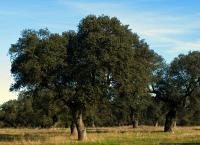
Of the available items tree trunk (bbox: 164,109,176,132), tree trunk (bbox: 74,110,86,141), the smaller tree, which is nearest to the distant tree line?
tree trunk (bbox: 74,110,86,141)

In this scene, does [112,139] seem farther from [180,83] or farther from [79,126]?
[180,83]

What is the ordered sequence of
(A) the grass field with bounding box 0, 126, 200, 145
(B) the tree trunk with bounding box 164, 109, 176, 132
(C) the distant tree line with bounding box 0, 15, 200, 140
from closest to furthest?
1. (A) the grass field with bounding box 0, 126, 200, 145
2. (C) the distant tree line with bounding box 0, 15, 200, 140
3. (B) the tree trunk with bounding box 164, 109, 176, 132

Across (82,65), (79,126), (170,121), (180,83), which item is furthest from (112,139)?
(180,83)

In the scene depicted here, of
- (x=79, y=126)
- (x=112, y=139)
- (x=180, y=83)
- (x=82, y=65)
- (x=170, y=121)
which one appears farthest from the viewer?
(x=180, y=83)

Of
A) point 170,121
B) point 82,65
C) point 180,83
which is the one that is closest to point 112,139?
point 82,65

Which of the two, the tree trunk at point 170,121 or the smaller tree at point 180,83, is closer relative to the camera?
the tree trunk at point 170,121

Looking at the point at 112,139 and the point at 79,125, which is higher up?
the point at 79,125

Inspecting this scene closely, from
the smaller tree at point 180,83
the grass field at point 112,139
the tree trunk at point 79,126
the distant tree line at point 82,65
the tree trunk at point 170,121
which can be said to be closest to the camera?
the grass field at point 112,139

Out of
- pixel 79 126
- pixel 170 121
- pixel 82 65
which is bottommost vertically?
pixel 79 126

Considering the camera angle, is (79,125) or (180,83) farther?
(180,83)

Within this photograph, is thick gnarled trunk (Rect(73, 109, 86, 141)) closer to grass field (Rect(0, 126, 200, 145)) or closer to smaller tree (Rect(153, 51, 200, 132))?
grass field (Rect(0, 126, 200, 145))

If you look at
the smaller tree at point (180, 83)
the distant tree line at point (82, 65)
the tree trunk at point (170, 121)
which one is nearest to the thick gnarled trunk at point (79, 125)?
the distant tree line at point (82, 65)

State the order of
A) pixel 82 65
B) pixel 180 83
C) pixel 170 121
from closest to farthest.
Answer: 1. pixel 82 65
2. pixel 170 121
3. pixel 180 83

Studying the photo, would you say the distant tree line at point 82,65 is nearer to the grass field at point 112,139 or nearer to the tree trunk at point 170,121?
the grass field at point 112,139
